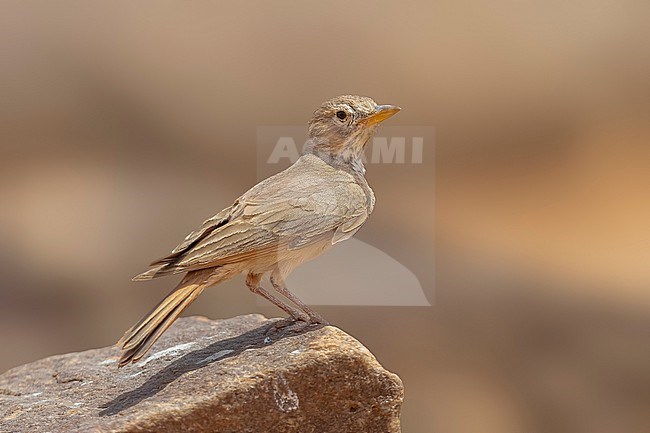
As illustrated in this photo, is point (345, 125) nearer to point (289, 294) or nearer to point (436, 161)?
point (289, 294)

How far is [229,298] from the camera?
502 cm

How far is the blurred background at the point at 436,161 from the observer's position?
4.56 meters

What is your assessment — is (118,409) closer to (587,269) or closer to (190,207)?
(190,207)

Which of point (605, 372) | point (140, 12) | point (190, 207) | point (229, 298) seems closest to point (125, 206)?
point (190, 207)

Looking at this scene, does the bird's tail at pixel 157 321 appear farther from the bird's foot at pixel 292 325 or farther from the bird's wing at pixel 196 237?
the bird's foot at pixel 292 325

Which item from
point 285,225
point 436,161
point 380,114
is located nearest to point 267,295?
point 285,225

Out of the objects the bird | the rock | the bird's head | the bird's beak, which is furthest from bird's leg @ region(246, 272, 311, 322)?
the bird's beak

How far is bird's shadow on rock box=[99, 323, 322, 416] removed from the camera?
3.24 m

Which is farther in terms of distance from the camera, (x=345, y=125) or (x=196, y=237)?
(x=345, y=125)

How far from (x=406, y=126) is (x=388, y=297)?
868 mm

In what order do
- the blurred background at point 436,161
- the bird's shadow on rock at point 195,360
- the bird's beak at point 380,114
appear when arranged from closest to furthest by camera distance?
1. the bird's shadow on rock at point 195,360
2. the bird's beak at point 380,114
3. the blurred background at point 436,161

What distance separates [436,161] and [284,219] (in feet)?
4.39

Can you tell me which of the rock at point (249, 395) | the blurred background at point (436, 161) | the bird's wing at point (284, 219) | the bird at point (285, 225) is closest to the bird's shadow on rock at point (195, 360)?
the rock at point (249, 395)

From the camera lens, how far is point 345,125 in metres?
3.64
